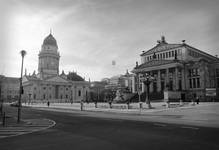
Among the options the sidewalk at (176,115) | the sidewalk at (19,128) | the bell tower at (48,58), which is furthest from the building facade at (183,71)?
the bell tower at (48,58)

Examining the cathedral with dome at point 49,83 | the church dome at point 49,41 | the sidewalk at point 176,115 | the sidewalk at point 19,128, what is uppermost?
the church dome at point 49,41

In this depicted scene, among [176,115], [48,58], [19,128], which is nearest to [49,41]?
[48,58]

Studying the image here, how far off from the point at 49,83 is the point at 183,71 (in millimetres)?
79996

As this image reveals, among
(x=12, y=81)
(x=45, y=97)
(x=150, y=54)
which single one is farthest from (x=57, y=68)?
(x=150, y=54)

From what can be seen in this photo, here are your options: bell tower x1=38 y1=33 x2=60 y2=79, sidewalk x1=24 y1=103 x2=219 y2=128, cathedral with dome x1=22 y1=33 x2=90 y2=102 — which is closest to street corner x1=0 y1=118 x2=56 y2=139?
sidewalk x1=24 y1=103 x2=219 y2=128

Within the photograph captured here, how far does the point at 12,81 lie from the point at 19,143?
145328 millimetres

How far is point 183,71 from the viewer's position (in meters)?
74.7

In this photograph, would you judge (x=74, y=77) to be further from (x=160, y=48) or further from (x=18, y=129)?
(x=18, y=129)

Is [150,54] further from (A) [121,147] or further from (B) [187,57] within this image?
(A) [121,147]

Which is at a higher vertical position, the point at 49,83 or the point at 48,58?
the point at 48,58

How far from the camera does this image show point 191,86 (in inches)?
2869

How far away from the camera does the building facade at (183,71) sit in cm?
7019

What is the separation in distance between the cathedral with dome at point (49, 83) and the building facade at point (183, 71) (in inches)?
2205

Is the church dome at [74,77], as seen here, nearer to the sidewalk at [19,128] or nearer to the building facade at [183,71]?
the building facade at [183,71]
